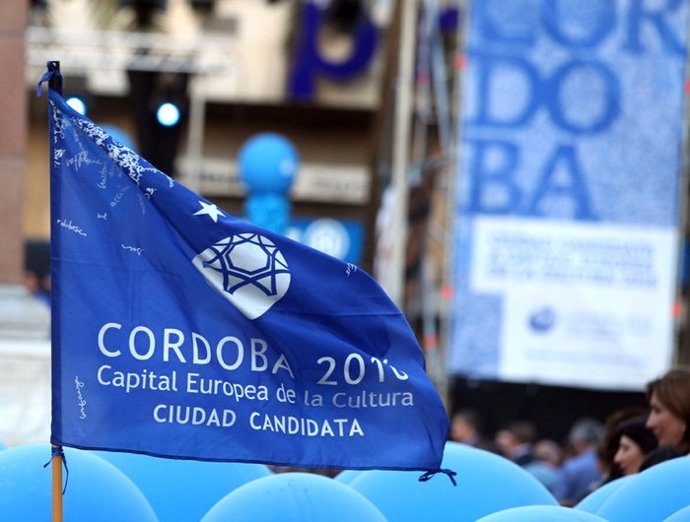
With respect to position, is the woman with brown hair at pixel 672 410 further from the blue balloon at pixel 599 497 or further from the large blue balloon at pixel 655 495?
the large blue balloon at pixel 655 495

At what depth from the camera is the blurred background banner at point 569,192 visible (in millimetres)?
16625

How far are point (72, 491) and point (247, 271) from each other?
0.91 meters

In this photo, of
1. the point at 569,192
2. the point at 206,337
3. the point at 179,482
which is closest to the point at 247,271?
the point at 206,337

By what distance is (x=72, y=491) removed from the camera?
18.6 feet

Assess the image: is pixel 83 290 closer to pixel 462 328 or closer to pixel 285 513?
pixel 285 513

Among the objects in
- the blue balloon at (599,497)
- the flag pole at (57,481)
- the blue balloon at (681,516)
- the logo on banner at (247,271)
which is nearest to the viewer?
the flag pole at (57,481)

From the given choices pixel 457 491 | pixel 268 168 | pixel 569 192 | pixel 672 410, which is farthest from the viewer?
pixel 268 168

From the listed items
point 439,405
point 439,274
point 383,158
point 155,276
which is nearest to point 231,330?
point 155,276

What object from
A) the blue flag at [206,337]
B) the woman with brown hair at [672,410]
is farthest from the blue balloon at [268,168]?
the blue flag at [206,337]

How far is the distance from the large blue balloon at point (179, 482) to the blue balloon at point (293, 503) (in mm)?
1007

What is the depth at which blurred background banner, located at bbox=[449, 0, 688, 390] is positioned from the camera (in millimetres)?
16625

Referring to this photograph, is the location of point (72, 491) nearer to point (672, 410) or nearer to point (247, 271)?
point (247, 271)

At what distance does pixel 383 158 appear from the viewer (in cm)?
1947

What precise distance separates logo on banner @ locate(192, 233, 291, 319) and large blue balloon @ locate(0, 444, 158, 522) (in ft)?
2.47
